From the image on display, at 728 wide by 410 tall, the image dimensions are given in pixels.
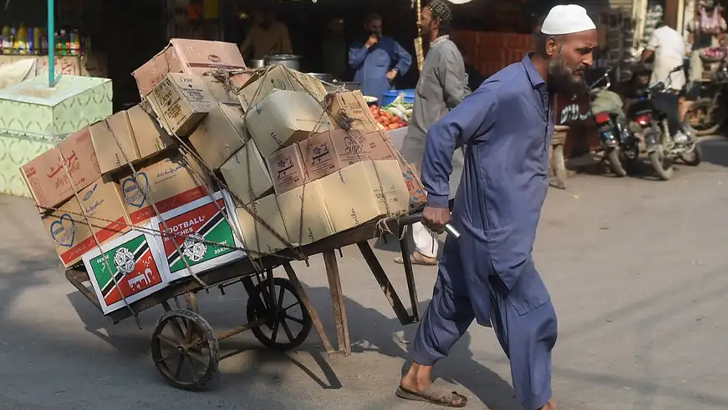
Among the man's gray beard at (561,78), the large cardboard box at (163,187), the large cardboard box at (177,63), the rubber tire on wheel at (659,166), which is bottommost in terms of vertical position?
the rubber tire on wheel at (659,166)

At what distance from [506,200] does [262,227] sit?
112 centimetres

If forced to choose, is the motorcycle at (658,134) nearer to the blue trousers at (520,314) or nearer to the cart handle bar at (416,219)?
the cart handle bar at (416,219)

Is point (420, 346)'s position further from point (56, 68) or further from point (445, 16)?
point (56, 68)

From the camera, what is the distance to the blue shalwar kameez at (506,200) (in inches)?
155

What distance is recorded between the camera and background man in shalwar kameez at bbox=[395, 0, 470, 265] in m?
6.66

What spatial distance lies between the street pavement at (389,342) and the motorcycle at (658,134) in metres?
2.54

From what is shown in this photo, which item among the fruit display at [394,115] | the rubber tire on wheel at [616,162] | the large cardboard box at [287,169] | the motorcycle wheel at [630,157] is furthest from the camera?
the motorcycle wheel at [630,157]

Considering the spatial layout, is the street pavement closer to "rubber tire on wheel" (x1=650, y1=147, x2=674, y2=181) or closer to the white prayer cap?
the white prayer cap

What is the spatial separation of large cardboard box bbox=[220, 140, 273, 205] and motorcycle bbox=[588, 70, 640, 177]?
7023 millimetres

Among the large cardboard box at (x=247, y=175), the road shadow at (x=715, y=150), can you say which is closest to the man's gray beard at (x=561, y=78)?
the large cardboard box at (x=247, y=175)

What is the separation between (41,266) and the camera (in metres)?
6.87

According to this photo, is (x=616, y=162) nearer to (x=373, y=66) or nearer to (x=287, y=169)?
(x=373, y=66)

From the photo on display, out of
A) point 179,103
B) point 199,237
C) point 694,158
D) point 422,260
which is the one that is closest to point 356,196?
point 199,237

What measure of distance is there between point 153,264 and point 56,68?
5.89 m
